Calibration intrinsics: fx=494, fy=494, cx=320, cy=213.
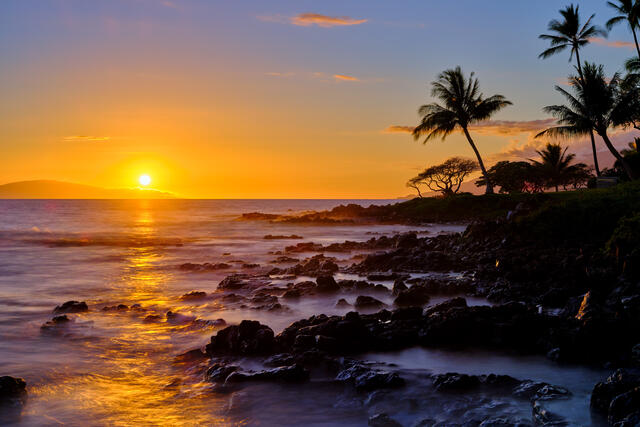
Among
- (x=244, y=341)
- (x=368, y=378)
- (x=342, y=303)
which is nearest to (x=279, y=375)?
(x=368, y=378)

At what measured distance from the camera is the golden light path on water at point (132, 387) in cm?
613

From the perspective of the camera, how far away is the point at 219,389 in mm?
6828

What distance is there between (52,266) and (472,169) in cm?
6040

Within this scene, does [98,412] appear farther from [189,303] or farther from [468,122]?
[468,122]

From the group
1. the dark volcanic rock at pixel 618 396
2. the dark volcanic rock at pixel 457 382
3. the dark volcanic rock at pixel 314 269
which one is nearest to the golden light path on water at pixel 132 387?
the dark volcanic rock at pixel 457 382

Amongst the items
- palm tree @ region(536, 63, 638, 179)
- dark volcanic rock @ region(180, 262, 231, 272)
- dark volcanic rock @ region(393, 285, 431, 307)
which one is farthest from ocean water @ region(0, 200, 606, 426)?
palm tree @ region(536, 63, 638, 179)

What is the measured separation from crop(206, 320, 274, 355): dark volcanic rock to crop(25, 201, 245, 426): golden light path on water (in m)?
0.78

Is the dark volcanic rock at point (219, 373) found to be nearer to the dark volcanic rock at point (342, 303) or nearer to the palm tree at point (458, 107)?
the dark volcanic rock at point (342, 303)

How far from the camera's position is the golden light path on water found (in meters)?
6.13

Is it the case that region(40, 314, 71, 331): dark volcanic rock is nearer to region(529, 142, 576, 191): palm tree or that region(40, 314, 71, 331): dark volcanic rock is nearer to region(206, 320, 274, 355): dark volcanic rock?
region(206, 320, 274, 355): dark volcanic rock

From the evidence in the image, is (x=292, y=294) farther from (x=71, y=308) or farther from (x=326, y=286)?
(x=71, y=308)

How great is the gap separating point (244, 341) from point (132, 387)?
1.85 meters

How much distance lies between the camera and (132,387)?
7184mm

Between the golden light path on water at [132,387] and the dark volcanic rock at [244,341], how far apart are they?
78 cm
